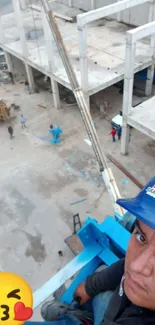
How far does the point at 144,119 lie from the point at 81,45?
4.18 meters

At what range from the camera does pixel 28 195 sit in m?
12.6

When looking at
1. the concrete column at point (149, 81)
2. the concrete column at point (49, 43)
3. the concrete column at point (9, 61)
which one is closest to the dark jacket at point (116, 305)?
the concrete column at point (49, 43)

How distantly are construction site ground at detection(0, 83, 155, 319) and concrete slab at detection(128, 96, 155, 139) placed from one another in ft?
6.57

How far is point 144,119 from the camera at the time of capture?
474 inches

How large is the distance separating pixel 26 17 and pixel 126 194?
55.9 feet

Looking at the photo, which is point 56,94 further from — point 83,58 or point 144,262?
point 144,262

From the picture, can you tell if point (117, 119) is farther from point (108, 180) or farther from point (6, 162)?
point (108, 180)

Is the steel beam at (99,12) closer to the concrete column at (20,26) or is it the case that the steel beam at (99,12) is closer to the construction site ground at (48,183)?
the construction site ground at (48,183)

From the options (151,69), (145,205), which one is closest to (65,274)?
(145,205)

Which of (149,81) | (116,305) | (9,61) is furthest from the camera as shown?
(9,61)

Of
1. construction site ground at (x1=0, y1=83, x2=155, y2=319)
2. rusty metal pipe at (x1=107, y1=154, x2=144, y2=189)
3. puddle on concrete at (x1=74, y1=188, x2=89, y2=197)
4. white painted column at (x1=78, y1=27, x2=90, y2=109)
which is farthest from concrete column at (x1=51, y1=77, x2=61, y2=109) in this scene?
puddle on concrete at (x1=74, y1=188, x2=89, y2=197)

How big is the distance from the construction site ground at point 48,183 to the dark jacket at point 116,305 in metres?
5.97

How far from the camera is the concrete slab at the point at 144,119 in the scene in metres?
11.6

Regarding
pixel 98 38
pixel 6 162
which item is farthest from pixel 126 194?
pixel 98 38
